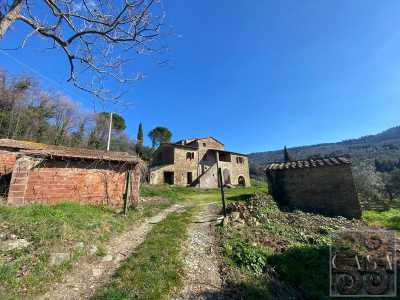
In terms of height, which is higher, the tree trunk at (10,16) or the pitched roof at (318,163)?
the tree trunk at (10,16)

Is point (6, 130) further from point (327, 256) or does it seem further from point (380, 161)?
point (380, 161)

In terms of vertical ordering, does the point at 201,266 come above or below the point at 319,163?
below

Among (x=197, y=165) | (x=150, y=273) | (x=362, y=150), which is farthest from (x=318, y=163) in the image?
(x=362, y=150)

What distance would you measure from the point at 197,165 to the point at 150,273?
92.2ft

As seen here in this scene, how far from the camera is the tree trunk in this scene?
3.81 metres

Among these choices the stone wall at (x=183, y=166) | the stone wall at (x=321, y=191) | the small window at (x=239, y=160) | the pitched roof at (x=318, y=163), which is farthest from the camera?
the small window at (x=239, y=160)

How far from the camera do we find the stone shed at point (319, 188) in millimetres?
12000

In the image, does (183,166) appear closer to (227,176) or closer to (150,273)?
(227,176)

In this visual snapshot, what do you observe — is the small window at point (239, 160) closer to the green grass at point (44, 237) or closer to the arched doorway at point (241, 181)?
the arched doorway at point (241, 181)

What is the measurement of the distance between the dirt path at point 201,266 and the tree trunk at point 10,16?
238 inches

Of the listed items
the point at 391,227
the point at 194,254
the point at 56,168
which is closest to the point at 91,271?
the point at 194,254

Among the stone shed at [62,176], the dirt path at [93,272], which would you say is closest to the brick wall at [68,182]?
the stone shed at [62,176]

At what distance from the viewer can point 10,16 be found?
3902mm

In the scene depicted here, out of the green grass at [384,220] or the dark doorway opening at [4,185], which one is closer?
the dark doorway opening at [4,185]
